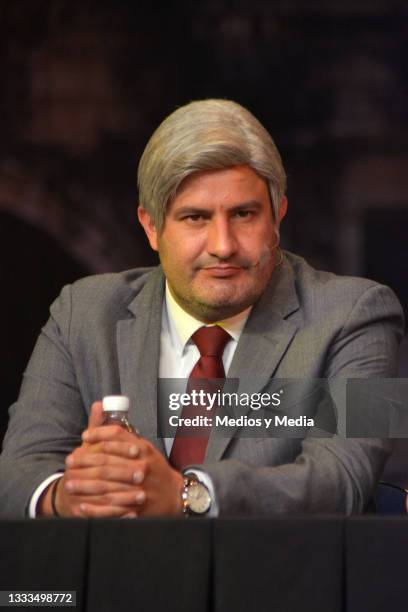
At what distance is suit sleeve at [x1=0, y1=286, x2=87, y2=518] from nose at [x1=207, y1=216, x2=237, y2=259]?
1.19ft

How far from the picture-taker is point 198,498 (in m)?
1.74

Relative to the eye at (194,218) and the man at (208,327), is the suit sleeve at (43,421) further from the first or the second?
the eye at (194,218)

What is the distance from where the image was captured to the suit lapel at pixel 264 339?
2113mm

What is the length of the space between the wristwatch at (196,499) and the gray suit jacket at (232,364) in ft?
0.69

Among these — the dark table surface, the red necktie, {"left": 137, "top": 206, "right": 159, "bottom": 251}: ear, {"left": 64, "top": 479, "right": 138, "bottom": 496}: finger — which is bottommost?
the dark table surface

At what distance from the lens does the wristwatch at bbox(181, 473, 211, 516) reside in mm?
1736

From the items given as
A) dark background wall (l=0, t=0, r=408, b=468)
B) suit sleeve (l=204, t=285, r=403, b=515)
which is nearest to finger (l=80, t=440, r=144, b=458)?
suit sleeve (l=204, t=285, r=403, b=515)

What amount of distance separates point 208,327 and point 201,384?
0.14 m

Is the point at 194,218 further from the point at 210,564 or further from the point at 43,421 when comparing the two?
the point at 210,564

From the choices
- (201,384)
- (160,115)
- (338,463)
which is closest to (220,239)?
(201,384)

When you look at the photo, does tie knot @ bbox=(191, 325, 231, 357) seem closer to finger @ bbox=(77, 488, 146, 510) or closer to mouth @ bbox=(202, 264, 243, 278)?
mouth @ bbox=(202, 264, 243, 278)

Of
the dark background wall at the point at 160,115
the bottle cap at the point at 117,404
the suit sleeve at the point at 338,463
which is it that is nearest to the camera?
the bottle cap at the point at 117,404

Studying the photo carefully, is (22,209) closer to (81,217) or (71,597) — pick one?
(81,217)

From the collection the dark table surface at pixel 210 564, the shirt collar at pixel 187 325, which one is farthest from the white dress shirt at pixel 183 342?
the dark table surface at pixel 210 564
